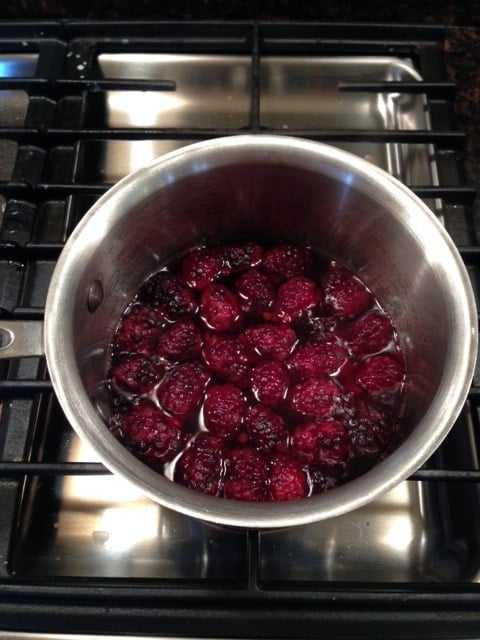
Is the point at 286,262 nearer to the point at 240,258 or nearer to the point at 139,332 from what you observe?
the point at 240,258

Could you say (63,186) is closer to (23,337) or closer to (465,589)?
(23,337)

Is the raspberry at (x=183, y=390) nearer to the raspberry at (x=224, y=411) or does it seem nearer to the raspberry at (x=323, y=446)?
the raspberry at (x=224, y=411)

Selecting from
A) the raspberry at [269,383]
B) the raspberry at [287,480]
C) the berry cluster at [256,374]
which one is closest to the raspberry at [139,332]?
the berry cluster at [256,374]

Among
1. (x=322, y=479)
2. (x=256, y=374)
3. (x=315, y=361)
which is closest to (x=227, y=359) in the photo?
(x=256, y=374)

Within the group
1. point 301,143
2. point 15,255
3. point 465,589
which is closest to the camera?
point 465,589

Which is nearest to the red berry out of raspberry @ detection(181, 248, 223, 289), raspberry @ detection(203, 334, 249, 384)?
raspberry @ detection(203, 334, 249, 384)

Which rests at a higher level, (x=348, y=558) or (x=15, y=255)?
(x=15, y=255)

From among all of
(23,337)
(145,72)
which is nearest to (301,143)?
(23,337)
